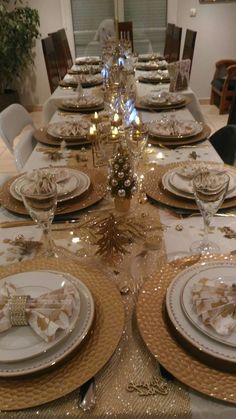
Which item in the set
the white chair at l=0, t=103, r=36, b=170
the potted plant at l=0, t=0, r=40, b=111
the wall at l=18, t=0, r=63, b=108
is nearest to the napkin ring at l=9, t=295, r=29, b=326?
the white chair at l=0, t=103, r=36, b=170

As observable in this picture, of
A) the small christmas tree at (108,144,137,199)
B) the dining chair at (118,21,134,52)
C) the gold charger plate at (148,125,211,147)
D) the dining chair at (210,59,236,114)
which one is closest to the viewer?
the small christmas tree at (108,144,137,199)

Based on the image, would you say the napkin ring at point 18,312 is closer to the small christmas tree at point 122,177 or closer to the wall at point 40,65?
the small christmas tree at point 122,177

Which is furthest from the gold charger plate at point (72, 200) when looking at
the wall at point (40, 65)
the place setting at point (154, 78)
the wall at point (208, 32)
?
the wall at point (208, 32)

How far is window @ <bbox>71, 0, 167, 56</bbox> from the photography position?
14.8 feet

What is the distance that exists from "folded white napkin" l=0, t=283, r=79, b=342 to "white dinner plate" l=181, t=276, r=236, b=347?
176 mm

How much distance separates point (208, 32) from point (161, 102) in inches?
128

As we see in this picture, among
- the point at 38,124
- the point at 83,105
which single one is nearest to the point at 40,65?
the point at 38,124

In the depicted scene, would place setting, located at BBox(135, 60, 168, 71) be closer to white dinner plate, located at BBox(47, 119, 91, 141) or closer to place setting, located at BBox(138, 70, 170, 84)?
place setting, located at BBox(138, 70, 170, 84)

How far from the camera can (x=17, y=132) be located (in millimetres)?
1832

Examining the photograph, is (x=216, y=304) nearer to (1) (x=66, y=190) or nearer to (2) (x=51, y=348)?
(2) (x=51, y=348)

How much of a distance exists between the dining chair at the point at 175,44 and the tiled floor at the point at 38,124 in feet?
2.77

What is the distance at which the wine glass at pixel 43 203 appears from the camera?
794 mm

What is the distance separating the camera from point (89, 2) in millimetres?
4516

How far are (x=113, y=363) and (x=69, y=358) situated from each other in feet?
0.22
